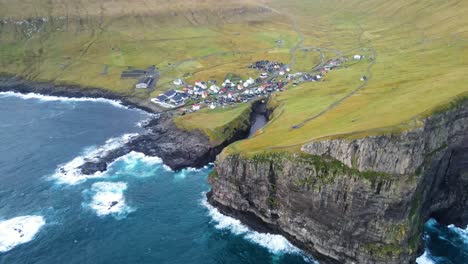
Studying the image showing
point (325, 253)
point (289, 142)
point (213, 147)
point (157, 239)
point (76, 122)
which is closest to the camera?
point (325, 253)

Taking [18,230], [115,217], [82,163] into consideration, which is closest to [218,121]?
[82,163]

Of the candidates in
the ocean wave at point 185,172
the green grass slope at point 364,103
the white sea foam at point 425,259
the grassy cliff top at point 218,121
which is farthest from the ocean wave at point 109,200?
the white sea foam at point 425,259

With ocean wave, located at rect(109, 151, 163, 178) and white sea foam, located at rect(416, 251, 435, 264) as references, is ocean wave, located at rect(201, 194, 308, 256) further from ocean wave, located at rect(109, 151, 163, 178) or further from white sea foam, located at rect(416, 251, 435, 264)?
ocean wave, located at rect(109, 151, 163, 178)

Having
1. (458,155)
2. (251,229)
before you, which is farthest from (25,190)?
(458,155)

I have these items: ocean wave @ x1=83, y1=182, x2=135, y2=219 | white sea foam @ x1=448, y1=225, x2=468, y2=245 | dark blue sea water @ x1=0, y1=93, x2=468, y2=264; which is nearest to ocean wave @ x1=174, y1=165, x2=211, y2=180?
dark blue sea water @ x1=0, y1=93, x2=468, y2=264

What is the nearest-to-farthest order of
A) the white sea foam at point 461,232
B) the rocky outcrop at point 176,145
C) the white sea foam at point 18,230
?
the white sea foam at point 461,232 < the white sea foam at point 18,230 < the rocky outcrop at point 176,145

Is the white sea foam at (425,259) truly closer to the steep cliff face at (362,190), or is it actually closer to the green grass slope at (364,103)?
the steep cliff face at (362,190)

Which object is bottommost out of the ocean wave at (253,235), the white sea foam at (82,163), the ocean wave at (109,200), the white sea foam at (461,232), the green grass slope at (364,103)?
the ocean wave at (253,235)

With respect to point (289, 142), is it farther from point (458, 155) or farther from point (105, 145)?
point (105, 145)
